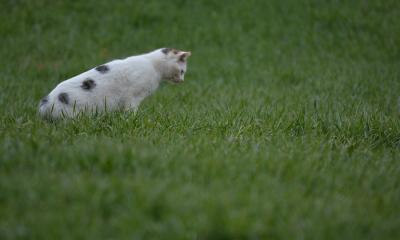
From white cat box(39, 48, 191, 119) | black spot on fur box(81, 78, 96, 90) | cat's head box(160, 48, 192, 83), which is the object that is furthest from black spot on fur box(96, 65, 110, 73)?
cat's head box(160, 48, 192, 83)

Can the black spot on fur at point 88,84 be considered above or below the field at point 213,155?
above

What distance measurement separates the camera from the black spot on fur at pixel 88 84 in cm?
517

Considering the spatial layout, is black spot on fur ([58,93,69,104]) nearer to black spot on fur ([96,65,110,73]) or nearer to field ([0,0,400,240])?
field ([0,0,400,240])

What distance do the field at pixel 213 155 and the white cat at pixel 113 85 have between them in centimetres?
27

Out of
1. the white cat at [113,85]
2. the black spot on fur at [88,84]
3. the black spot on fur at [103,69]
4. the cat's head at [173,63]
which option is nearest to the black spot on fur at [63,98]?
the white cat at [113,85]

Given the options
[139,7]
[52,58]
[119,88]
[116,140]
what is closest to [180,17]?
[139,7]

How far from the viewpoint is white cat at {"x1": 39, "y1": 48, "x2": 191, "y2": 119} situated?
498cm

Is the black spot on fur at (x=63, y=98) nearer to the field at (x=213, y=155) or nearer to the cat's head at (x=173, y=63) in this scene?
the field at (x=213, y=155)

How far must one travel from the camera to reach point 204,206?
9.47 feet

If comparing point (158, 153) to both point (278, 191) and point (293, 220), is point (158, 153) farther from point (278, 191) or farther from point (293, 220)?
point (293, 220)

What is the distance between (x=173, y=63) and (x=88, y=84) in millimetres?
1467

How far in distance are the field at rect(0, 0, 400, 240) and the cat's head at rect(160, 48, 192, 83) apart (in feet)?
1.99

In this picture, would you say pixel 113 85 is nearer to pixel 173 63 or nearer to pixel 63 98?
pixel 63 98

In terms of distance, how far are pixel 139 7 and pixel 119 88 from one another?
363 inches
